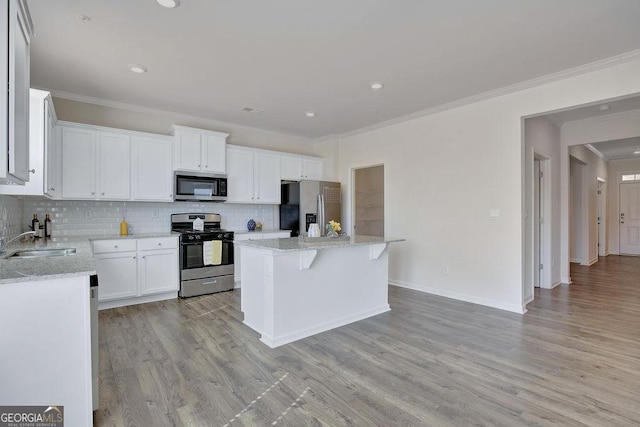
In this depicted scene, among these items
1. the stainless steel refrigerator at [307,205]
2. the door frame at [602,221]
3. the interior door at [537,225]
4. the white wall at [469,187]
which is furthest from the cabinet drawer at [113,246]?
the door frame at [602,221]

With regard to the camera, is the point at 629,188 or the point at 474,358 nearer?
the point at 474,358

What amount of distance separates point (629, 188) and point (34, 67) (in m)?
12.4

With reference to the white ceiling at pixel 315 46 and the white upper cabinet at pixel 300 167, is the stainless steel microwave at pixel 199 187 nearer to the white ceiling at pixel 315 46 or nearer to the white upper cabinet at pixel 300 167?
the white ceiling at pixel 315 46

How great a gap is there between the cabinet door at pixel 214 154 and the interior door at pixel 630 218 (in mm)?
10350

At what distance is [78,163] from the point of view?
12.9ft

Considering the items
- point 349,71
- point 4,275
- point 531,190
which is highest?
point 349,71

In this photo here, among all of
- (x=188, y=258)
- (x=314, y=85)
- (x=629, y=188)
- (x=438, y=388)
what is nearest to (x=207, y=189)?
(x=188, y=258)

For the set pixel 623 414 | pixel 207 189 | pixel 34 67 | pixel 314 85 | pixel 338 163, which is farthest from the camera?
pixel 338 163

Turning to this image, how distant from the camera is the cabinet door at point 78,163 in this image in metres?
3.86

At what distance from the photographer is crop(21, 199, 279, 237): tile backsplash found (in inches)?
157

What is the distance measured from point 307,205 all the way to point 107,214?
294cm

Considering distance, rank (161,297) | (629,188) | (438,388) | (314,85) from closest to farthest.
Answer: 1. (438,388)
2. (314,85)
3. (161,297)
4. (629,188)

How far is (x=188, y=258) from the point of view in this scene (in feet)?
14.5

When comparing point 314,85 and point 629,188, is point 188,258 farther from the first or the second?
point 629,188
